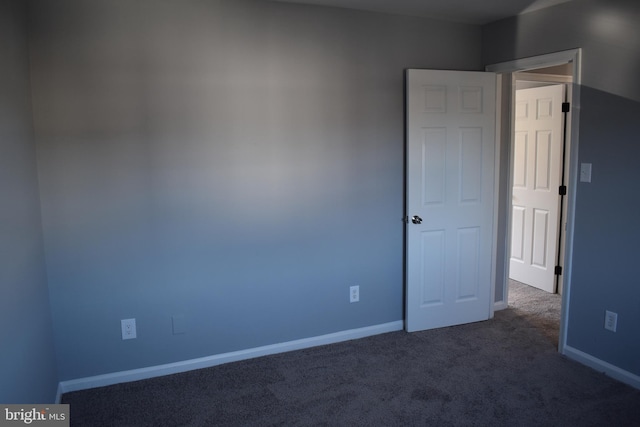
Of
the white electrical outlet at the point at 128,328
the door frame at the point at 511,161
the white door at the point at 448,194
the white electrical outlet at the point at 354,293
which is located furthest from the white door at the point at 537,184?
the white electrical outlet at the point at 128,328

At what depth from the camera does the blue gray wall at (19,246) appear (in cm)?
192

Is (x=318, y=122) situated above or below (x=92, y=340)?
above

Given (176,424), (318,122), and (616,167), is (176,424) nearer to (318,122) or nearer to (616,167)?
(318,122)

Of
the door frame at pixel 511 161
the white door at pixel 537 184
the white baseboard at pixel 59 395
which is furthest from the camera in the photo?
the white door at pixel 537 184

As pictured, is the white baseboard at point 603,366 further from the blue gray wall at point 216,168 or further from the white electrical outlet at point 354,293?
the white electrical outlet at point 354,293

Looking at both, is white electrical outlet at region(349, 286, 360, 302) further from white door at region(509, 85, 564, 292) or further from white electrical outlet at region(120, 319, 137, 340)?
white door at region(509, 85, 564, 292)

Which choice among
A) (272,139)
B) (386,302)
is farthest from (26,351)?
(386,302)

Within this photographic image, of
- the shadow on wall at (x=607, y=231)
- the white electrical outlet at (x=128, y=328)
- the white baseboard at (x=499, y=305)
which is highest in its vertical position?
the shadow on wall at (x=607, y=231)

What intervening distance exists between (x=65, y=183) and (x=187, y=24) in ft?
3.95

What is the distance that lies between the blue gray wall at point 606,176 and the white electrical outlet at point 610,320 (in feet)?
0.08

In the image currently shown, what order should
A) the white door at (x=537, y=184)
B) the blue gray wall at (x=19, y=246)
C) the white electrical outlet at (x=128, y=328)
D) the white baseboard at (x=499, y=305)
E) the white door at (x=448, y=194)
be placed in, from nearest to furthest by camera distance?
1. the blue gray wall at (x=19, y=246)
2. the white electrical outlet at (x=128, y=328)
3. the white door at (x=448, y=194)
4. the white baseboard at (x=499, y=305)
5. the white door at (x=537, y=184)

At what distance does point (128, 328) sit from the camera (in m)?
3.01

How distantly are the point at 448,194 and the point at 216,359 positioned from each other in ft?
6.96

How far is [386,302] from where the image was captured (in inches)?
149
